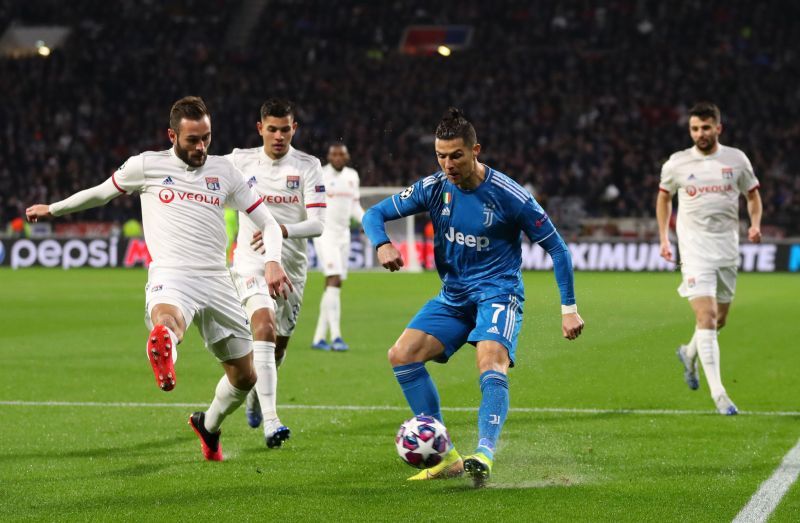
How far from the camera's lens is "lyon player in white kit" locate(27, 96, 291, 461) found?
682 cm

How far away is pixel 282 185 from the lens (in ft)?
28.2

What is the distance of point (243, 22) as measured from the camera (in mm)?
45188

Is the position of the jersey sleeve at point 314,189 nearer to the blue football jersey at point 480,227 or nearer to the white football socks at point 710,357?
the blue football jersey at point 480,227

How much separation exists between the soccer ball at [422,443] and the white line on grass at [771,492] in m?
1.47

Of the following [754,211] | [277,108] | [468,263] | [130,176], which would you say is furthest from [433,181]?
[754,211]

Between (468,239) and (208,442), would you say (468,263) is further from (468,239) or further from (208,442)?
(208,442)

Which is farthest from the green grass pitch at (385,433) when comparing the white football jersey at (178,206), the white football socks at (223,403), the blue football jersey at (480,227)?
the white football jersey at (178,206)

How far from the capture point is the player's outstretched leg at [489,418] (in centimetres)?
601

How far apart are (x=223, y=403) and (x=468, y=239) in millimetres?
1713

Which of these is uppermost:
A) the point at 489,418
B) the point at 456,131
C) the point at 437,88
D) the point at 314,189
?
the point at 437,88

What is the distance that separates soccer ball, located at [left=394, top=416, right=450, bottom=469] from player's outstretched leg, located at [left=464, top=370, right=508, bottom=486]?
0.16 m

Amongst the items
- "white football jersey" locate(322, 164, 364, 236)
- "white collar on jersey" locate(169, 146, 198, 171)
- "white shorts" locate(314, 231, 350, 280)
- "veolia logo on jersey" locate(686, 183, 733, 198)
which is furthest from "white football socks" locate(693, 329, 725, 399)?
"white football jersey" locate(322, 164, 364, 236)

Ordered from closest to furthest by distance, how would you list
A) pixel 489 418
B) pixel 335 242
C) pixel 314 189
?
1. pixel 489 418
2. pixel 314 189
3. pixel 335 242

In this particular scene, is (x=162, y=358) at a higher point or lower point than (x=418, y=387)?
higher
